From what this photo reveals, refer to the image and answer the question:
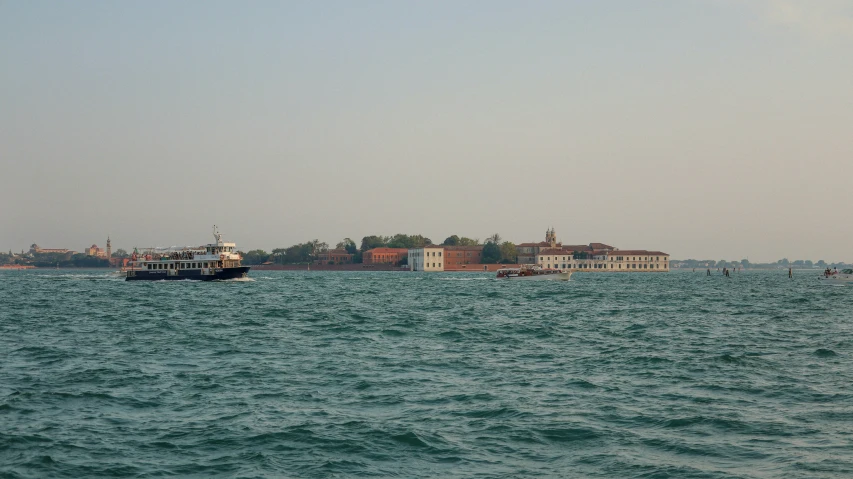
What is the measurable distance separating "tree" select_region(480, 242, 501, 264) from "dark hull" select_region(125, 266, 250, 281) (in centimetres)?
9842

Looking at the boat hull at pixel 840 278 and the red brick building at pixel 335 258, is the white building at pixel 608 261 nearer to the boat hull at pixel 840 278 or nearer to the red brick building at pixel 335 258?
the red brick building at pixel 335 258

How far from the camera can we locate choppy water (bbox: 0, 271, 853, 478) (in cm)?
888

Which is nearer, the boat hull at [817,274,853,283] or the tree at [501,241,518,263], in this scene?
the boat hull at [817,274,853,283]

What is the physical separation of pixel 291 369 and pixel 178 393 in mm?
3112

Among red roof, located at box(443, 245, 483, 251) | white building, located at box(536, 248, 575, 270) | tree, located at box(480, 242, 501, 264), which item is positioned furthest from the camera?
tree, located at box(480, 242, 501, 264)

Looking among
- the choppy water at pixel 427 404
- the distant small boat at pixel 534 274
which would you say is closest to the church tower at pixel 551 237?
the distant small boat at pixel 534 274

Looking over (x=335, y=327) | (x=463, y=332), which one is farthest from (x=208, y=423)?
(x=335, y=327)

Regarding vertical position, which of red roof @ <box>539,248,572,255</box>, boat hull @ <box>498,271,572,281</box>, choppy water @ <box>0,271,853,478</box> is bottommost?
choppy water @ <box>0,271,853,478</box>

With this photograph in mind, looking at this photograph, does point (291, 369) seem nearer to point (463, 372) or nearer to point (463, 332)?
point (463, 372)

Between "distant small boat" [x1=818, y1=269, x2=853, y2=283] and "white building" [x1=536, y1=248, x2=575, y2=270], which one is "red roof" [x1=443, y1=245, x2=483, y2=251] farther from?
"distant small boat" [x1=818, y1=269, x2=853, y2=283]

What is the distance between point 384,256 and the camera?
582 ft

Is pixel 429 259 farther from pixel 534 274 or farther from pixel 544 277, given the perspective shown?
pixel 544 277

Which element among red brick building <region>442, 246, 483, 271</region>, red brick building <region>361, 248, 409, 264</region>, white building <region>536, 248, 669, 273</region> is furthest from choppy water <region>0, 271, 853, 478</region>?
red brick building <region>361, 248, 409, 264</region>

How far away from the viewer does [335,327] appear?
25.8 metres
